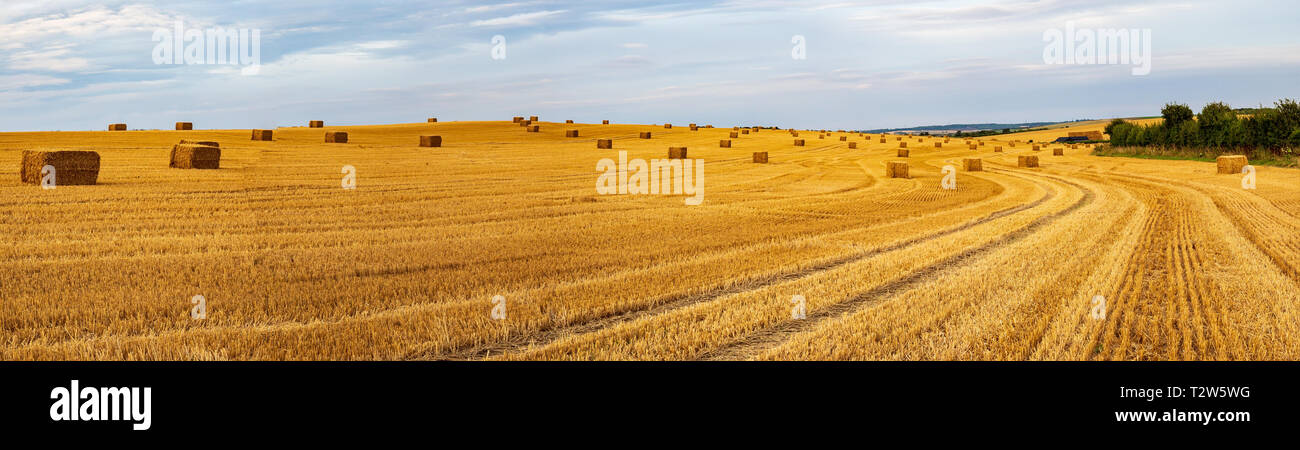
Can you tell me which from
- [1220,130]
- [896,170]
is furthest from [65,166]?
[1220,130]

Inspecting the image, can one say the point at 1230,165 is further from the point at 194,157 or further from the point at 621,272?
the point at 194,157

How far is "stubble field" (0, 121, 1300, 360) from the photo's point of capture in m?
7.13

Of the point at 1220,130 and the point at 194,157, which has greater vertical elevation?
the point at 1220,130

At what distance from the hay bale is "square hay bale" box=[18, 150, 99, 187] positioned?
467cm

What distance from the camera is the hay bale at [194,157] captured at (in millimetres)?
24578

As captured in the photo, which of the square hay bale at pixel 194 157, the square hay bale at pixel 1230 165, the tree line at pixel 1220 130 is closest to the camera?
the square hay bale at pixel 194 157

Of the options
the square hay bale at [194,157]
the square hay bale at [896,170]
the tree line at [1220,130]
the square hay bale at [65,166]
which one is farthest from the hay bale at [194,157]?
the tree line at [1220,130]

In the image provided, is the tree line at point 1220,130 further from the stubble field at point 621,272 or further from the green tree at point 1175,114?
the stubble field at point 621,272

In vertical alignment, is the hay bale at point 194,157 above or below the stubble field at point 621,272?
above

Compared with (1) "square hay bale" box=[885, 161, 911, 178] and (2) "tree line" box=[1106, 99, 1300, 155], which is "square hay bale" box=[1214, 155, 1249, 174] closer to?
(2) "tree line" box=[1106, 99, 1300, 155]

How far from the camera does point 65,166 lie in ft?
62.8

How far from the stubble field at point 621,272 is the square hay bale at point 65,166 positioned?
2.61ft

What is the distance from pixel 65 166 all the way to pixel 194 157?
5460 millimetres
